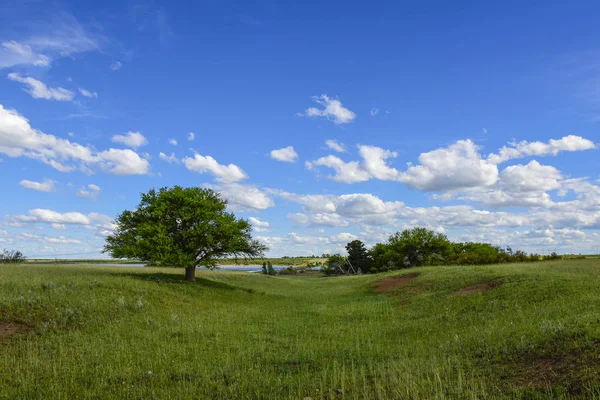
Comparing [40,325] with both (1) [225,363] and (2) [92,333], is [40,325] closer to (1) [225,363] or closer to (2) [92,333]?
(2) [92,333]

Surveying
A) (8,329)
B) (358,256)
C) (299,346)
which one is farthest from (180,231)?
(358,256)

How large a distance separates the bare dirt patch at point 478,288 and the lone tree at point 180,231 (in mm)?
21766

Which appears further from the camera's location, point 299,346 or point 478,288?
point 478,288

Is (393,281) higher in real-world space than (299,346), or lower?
higher

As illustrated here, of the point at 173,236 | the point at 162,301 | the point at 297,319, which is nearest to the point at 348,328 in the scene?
the point at 297,319

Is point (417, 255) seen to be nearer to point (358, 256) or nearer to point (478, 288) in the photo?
point (358, 256)

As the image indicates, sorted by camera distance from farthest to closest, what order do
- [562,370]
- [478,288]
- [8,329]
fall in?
1. [478,288]
2. [8,329]
3. [562,370]

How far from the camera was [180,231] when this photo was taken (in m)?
38.6

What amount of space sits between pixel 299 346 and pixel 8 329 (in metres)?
13.3

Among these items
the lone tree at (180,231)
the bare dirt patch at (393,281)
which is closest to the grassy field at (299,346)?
the lone tree at (180,231)

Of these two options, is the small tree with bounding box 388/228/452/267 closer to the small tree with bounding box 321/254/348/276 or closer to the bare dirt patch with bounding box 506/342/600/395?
the small tree with bounding box 321/254/348/276

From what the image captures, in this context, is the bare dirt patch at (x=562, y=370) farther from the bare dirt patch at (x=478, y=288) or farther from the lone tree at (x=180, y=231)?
the lone tree at (x=180, y=231)

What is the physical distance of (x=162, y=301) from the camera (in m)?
27.4

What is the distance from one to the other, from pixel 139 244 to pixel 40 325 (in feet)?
60.2
